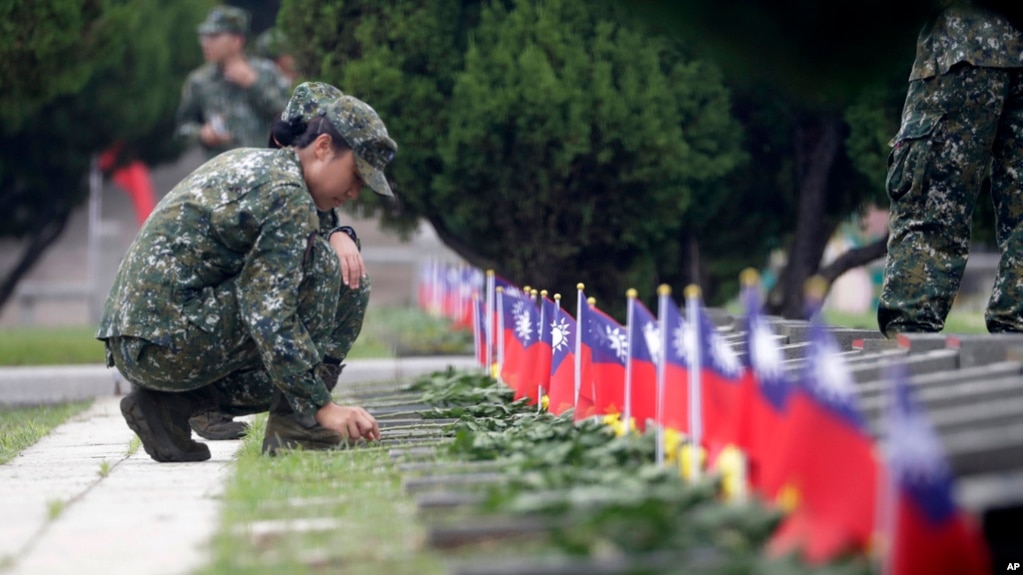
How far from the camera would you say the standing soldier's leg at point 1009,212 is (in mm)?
6895

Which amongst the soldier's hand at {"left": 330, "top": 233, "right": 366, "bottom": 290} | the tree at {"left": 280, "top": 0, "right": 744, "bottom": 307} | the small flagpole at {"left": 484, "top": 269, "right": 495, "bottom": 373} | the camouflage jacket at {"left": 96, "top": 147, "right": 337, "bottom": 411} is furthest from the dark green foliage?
the tree at {"left": 280, "top": 0, "right": 744, "bottom": 307}

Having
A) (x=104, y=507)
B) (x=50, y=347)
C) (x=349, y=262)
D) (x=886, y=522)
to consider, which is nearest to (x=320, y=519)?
(x=104, y=507)

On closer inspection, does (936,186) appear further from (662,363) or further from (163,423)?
(163,423)

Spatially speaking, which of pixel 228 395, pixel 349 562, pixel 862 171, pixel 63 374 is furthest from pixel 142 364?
pixel 862 171

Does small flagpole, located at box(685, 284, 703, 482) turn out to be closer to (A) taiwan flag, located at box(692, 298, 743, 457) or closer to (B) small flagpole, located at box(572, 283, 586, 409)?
(A) taiwan flag, located at box(692, 298, 743, 457)

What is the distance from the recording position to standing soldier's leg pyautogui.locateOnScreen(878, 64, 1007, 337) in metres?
6.89

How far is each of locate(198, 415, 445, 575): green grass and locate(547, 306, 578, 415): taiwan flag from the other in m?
0.98

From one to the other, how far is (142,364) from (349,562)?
8.36ft

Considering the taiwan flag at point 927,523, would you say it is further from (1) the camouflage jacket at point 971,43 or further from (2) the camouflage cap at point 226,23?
(2) the camouflage cap at point 226,23

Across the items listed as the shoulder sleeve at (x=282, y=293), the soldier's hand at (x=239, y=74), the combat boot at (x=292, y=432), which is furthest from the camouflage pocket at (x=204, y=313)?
the soldier's hand at (x=239, y=74)

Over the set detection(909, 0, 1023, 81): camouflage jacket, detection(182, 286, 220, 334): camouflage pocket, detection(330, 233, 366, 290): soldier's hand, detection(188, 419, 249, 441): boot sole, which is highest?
detection(909, 0, 1023, 81): camouflage jacket

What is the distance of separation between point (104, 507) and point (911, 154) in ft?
12.4

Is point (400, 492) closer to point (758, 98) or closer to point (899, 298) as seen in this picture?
point (899, 298)

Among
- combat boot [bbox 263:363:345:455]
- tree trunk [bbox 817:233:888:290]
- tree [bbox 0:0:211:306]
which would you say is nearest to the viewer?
combat boot [bbox 263:363:345:455]
